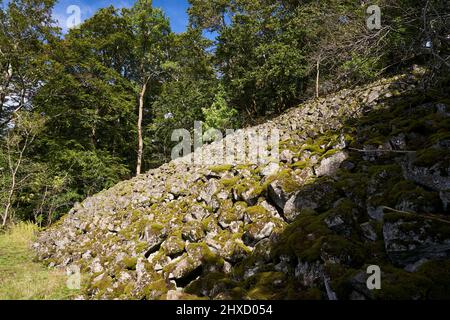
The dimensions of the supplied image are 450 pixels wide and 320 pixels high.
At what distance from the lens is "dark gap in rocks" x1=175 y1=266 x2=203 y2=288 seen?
534cm

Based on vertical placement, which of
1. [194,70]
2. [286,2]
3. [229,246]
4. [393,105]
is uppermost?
[286,2]

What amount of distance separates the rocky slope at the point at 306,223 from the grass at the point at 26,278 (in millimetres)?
486

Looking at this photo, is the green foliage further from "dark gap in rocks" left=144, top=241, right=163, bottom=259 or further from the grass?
the grass

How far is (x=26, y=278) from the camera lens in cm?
708

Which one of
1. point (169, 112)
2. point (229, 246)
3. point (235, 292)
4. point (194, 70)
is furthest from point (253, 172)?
point (194, 70)

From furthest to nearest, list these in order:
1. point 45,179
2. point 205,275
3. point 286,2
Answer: point 286,2, point 45,179, point 205,275

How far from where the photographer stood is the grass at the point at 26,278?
6.04 meters

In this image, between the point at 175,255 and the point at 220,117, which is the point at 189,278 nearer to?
the point at 175,255

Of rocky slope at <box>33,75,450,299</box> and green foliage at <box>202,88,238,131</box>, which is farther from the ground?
green foliage at <box>202,88,238,131</box>

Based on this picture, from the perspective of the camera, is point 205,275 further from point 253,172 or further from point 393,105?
point 393,105

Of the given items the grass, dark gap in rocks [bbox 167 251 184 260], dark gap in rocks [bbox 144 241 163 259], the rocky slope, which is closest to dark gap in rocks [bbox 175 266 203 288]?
the rocky slope

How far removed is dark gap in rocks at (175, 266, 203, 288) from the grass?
8.25 ft
